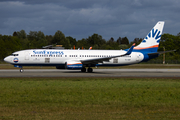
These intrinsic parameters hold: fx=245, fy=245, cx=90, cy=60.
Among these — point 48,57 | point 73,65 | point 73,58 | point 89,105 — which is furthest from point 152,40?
point 89,105

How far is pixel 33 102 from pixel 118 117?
18.0 feet

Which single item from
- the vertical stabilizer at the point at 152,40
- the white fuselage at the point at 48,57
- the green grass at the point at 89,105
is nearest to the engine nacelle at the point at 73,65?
the white fuselage at the point at 48,57

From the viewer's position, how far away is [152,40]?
44750 millimetres

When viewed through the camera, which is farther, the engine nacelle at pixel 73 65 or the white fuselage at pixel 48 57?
the white fuselage at pixel 48 57

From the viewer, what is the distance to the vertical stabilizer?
4444 centimetres

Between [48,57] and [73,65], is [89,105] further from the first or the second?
[48,57]

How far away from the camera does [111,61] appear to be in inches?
1641

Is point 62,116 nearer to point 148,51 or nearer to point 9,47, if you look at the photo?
point 148,51

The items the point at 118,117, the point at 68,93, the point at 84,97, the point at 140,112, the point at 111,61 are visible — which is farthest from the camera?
the point at 111,61

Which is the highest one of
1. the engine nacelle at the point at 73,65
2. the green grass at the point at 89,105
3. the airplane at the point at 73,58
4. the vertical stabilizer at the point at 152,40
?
the vertical stabilizer at the point at 152,40

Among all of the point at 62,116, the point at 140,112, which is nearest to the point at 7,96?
the point at 62,116

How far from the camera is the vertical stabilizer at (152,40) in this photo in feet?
146

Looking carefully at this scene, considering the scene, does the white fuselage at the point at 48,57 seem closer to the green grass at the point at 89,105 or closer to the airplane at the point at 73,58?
A: the airplane at the point at 73,58

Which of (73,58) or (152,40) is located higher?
(152,40)
